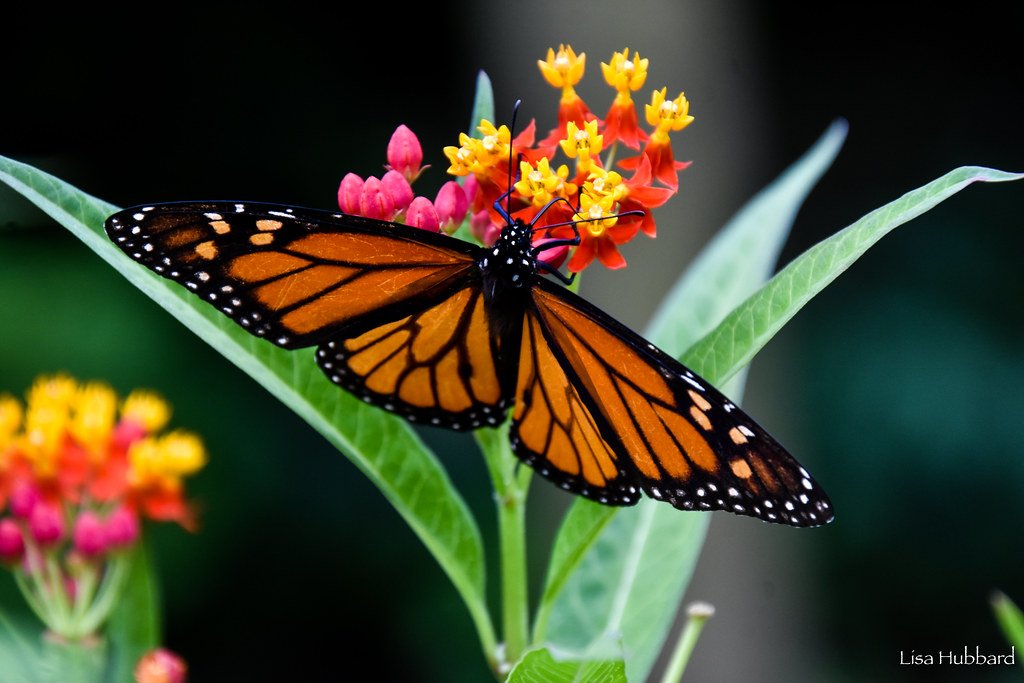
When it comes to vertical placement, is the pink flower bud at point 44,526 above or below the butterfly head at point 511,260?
below

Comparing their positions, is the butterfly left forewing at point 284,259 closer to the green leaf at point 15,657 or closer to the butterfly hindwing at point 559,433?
the butterfly hindwing at point 559,433

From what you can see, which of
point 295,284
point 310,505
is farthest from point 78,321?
point 295,284

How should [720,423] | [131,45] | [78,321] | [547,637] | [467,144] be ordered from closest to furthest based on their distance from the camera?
[720,423], [467,144], [547,637], [78,321], [131,45]

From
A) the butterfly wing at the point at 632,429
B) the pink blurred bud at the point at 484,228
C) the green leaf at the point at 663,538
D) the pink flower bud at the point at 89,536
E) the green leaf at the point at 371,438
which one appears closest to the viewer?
the butterfly wing at the point at 632,429

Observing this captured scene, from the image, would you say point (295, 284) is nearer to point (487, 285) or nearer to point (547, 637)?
point (487, 285)

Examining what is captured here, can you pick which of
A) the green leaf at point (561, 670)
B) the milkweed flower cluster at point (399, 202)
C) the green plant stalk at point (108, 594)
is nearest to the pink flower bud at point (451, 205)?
the milkweed flower cluster at point (399, 202)

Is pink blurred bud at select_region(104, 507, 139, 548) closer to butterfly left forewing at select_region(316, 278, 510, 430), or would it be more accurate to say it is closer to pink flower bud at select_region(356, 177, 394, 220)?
butterfly left forewing at select_region(316, 278, 510, 430)

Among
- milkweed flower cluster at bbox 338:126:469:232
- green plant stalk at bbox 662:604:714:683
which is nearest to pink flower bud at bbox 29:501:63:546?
milkweed flower cluster at bbox 338:126:469:232

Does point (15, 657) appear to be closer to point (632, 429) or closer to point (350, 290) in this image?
point (350, 290)
